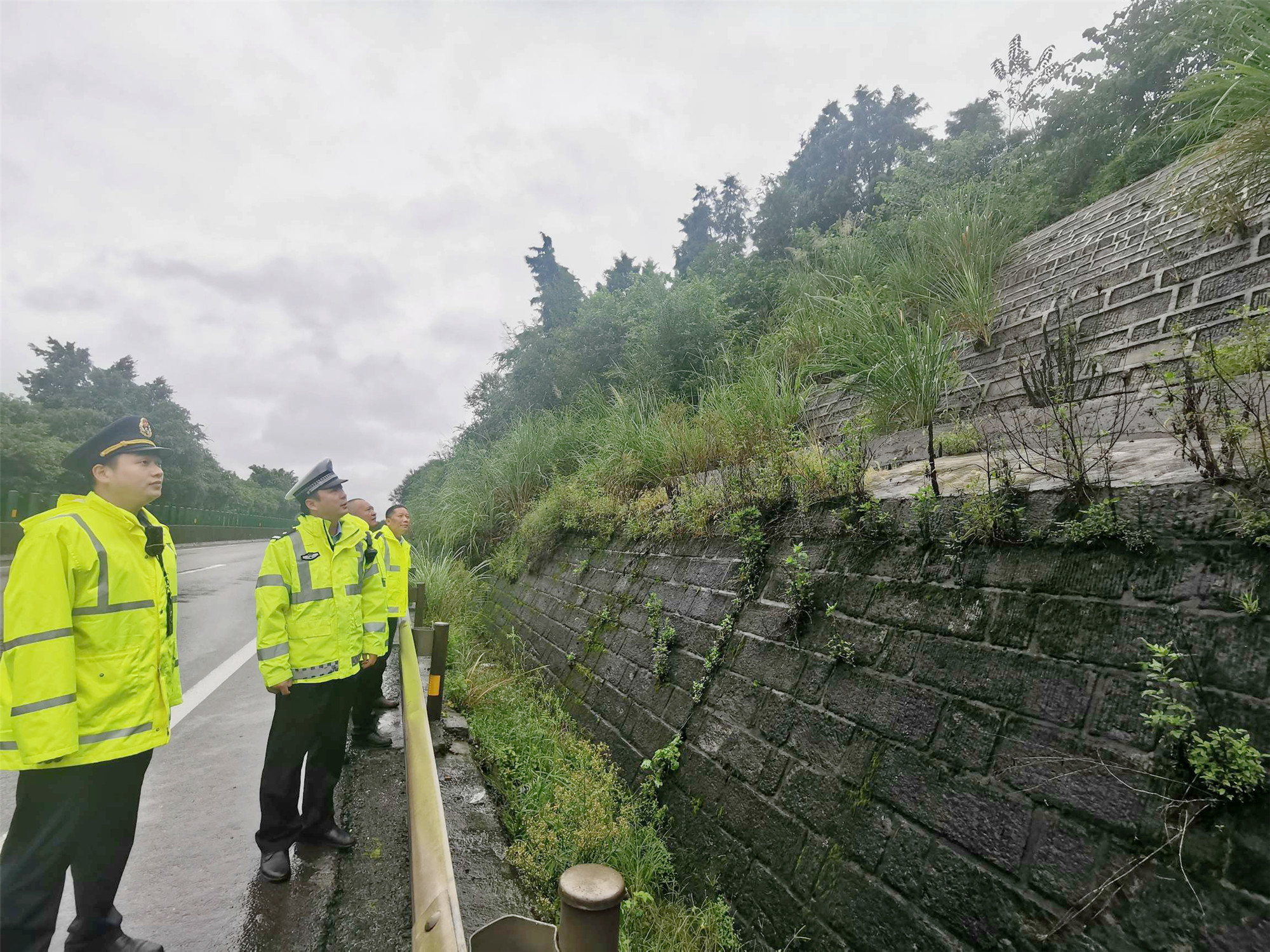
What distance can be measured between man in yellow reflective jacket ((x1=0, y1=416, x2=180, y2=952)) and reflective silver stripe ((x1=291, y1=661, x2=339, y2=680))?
58 cm

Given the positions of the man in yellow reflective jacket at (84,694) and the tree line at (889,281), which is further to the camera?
the tree line at (889,281)

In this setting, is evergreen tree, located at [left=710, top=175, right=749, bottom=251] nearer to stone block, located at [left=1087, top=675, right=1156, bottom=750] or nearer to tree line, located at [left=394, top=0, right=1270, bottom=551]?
tree line, located at [left=394, top=0, right=1270, bottom=551]

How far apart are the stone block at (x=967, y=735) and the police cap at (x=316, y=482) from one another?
3.28m

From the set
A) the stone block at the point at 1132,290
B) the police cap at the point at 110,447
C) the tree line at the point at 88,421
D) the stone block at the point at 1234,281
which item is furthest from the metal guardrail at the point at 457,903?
the tree line at the point at 88,421

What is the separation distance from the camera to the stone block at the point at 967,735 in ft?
6.37

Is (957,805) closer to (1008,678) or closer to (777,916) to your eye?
(1008,678)

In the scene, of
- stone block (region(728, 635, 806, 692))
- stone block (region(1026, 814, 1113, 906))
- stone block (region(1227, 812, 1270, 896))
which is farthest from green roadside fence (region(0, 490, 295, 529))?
stone block (region(1227, 812, 1270, 896))

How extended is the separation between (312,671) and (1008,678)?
3152 mm

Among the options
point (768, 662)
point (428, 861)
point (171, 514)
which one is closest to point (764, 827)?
point (768, 662)

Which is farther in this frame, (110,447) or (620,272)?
(620,272)

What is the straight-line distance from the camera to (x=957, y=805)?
1942 millimetres

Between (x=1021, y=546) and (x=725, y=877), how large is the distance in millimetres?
1996

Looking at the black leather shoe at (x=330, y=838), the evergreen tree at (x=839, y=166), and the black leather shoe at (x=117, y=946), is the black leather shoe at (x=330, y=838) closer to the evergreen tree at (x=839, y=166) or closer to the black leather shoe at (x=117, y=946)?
the black leather shoe at (x=117, y=946)

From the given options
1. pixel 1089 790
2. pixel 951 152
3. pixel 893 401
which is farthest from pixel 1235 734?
pixel 951 152
